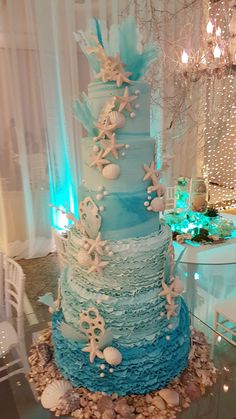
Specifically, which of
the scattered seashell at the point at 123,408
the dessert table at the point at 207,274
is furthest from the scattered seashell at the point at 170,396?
the dessert table at the point at 207,274

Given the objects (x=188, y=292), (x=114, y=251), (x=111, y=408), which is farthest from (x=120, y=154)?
(x=188, y=292)

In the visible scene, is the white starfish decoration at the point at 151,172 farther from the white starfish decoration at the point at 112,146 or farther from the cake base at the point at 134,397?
the cake base at the point at 134,397

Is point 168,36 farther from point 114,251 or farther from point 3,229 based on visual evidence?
point 114,251

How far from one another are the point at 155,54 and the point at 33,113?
8.33 ft

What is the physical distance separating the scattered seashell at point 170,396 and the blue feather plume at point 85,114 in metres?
0.83

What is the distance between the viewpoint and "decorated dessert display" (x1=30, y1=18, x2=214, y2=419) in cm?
94

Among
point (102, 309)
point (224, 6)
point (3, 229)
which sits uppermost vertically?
point (224, 6)

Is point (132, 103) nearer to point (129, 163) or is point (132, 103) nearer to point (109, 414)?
point (129, 163)

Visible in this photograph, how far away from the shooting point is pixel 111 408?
37.4 inches

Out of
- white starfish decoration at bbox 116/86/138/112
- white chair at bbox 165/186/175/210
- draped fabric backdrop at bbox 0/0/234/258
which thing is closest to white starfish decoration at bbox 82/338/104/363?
white starfish decoration at bbox 116/86/138/112

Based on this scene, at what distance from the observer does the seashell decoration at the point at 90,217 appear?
1.00 meters

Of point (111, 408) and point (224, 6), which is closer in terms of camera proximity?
point (111, 408)

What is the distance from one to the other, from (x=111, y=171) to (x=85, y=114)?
0.19 meters

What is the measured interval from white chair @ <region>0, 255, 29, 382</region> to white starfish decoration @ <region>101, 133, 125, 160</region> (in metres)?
0.82
